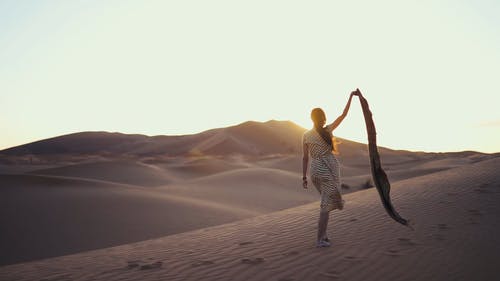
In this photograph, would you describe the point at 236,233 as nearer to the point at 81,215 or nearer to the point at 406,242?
the point at 406,242

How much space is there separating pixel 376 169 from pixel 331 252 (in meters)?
1.26

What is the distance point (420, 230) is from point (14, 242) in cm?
814

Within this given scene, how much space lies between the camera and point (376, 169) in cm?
630

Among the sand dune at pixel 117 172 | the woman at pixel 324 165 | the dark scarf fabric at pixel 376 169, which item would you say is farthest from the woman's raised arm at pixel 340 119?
the sand dune at pixel 117 172

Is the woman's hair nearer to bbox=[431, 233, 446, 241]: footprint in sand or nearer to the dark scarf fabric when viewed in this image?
the dark scarf fabric

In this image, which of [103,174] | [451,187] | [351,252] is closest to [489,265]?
[351,252]

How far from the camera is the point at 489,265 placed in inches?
209

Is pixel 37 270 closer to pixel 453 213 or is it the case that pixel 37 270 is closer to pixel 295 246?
pixel 295 246

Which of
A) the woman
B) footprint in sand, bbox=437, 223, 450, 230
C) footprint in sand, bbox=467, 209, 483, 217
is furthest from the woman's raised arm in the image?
footprint in sand, bbox=467, 209, 483, 217

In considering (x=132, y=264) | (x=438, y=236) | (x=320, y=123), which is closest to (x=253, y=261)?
(x=132, y=264)

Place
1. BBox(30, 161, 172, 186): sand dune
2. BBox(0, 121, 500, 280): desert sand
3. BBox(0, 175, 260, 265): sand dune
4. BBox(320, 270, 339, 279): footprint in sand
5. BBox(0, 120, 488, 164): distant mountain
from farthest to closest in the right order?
BBox(0, 120, 488, 164): distant mountain
BBox(30, 161, 172, 186): sand dune
BBox(0, 175, 260, 265): sand dune
BBox(0, 121, 500, 280): desert sand
BBox(320, 270, 339, 279): footprint in sand

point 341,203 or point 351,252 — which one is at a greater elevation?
point 341,203

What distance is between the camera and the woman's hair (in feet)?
20.5

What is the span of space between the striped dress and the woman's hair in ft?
0.21
